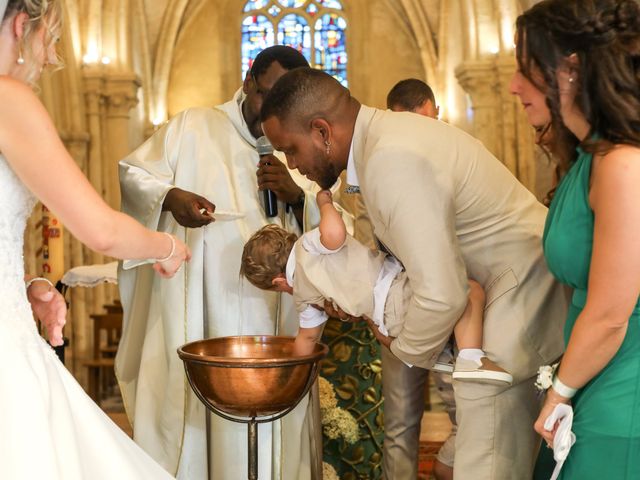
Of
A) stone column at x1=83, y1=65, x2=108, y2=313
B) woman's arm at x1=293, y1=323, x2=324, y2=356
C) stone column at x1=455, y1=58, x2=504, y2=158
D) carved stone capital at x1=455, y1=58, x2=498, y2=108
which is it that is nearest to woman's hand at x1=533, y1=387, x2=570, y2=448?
woman's arm at x1=293, y1=323, x2=324, y2=356

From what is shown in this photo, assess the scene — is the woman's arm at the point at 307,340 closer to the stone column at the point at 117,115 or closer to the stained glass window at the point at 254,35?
the stone column at the point at 117,115

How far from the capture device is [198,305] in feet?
13.7

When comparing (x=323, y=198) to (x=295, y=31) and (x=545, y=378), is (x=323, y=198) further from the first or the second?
(x=295, y=31)

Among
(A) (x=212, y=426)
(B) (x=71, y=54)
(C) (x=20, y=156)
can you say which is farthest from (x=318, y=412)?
(B) (x=71, y=54)

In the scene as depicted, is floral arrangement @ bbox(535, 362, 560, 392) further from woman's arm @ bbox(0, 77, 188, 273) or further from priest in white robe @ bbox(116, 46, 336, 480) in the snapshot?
priest in white robe @ bbox(116, 46, 336, 480)

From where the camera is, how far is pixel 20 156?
2.16 meters

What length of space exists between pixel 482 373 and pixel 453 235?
0.44 meters

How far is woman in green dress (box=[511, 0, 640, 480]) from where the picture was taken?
7.06 feet

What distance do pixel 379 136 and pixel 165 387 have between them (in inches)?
78.3

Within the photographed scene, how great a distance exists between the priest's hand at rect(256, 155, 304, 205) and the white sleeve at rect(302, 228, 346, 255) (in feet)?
2.55

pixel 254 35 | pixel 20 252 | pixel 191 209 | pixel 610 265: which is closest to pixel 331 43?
pixel 254 35

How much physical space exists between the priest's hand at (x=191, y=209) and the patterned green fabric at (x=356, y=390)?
135 centimetres

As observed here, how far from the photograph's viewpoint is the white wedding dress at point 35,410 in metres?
2.12

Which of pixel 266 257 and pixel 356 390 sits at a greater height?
pixel 266 257
